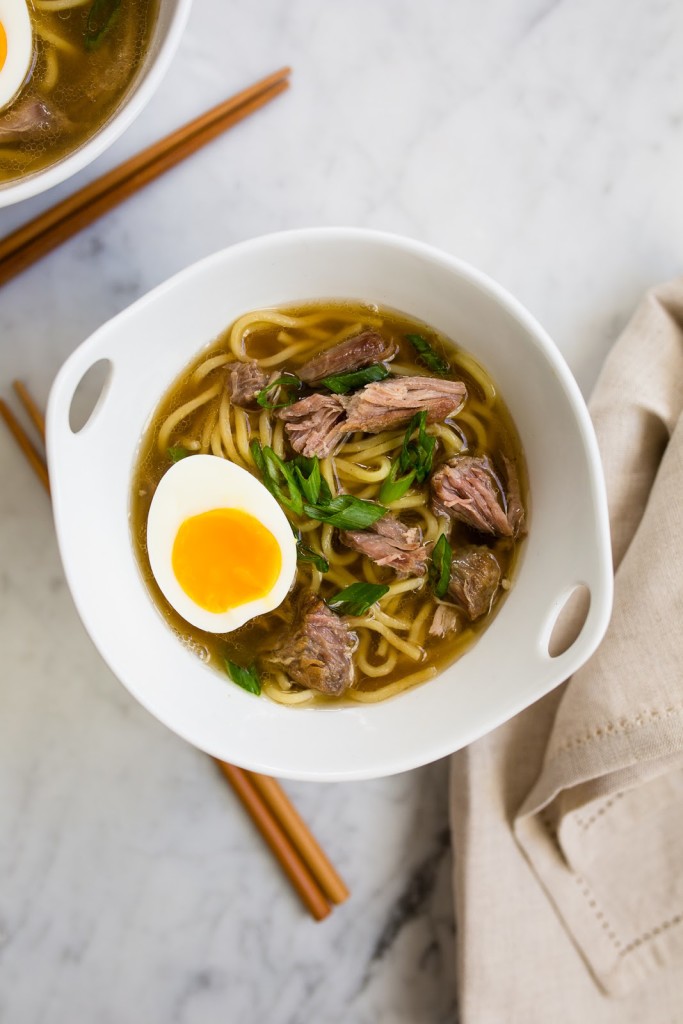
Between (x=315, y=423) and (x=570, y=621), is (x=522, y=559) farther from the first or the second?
(x=315, y=423)

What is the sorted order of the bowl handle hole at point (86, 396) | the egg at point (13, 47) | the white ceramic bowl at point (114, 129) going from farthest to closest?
the bowl handle hole at point (86, 396) < the egg at point (13, 47) < the white ceramic bowl at point (114, 129)

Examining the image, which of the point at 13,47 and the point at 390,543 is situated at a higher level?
the point at 13,47

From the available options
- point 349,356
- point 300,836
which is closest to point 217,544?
point 349,356

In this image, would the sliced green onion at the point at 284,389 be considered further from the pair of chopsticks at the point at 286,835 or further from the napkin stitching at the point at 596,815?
the napkin stitching at the point at 596,815

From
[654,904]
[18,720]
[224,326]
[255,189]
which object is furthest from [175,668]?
[654,904]

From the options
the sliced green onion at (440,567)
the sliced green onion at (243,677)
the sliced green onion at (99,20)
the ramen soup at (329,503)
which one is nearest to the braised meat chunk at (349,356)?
the ramen soup at (329,503)

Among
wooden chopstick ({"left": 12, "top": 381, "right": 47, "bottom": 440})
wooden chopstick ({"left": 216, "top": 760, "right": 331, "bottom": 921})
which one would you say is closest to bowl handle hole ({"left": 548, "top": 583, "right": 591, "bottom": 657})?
wooden chopstick ({"left": 216, "top": 760, "right": 331, "bottom": 921})

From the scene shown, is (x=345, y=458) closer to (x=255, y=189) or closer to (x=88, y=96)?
(x=255, y=189)
